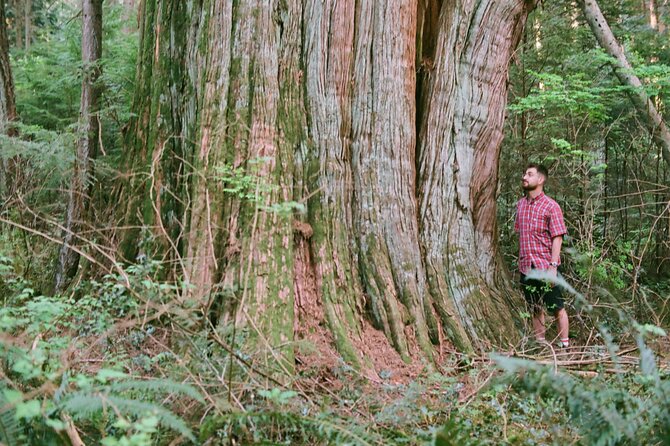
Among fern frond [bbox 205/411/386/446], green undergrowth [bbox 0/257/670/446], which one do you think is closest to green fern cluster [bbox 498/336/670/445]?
green undergrowth [bbox 0/257/670/446]

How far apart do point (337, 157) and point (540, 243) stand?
2494mm

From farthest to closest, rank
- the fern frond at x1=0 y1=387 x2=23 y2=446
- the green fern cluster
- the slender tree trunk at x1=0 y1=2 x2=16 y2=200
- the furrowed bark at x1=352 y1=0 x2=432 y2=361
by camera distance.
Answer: the slender tree trunk at x1=0 y1=2 x2=16 y2=200, the furrowed bark at x1=352 y1=0 x2=432 y2=361, the green fern cluster, the fern frond at x1=0 y1=387 x2=23 y2=446

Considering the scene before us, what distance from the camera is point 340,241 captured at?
5.19m

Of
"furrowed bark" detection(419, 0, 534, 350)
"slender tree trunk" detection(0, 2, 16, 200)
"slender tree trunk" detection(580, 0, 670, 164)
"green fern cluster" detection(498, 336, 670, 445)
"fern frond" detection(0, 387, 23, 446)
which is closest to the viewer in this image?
"fern frond" detection(0, 387, 23, 446)

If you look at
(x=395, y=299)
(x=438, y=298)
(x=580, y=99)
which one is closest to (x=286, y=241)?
(x=395, y=299)

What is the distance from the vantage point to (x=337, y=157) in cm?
535

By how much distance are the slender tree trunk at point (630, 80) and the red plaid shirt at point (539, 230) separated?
2.55 metres

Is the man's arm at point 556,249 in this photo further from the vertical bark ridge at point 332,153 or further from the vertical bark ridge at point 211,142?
the vertical bark ridge at point 211,142

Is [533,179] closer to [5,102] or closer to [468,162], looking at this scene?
[468,162]

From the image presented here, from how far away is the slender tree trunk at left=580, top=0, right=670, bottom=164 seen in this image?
7680 mm

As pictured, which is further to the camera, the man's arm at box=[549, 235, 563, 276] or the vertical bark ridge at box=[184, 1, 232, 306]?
the man's arm at box=[549, 235, 563, 276]

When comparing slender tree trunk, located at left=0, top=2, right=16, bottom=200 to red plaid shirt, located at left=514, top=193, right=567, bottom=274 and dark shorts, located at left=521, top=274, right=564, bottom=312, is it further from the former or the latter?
dark shorts, located at left=521, top=274, right=564, bottom=312

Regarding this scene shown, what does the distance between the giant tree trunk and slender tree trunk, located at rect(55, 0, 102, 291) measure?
56.6 inches

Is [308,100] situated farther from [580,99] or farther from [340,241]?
[580,99]
